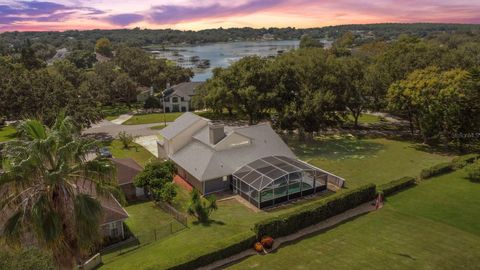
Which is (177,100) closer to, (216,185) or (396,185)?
(216,185)

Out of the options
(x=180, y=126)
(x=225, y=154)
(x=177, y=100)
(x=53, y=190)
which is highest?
(x=53, y=190)

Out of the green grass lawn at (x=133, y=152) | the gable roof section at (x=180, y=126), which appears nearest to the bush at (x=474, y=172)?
the gable roof section at (x=180, y=126)

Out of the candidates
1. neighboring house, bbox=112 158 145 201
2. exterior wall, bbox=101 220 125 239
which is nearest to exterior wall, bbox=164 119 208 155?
neighboring house, bbox=112 158 145 201

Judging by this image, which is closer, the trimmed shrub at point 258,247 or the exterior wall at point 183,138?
the trimmed shrub at point 258,247

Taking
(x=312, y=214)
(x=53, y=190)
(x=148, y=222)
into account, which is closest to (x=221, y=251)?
(x=312, y=214)

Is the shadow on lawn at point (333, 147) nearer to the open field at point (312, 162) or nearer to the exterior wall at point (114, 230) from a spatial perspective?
the open field at point (312, 162)

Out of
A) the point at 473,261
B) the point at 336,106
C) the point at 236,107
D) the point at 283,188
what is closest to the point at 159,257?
the point at 283,188
